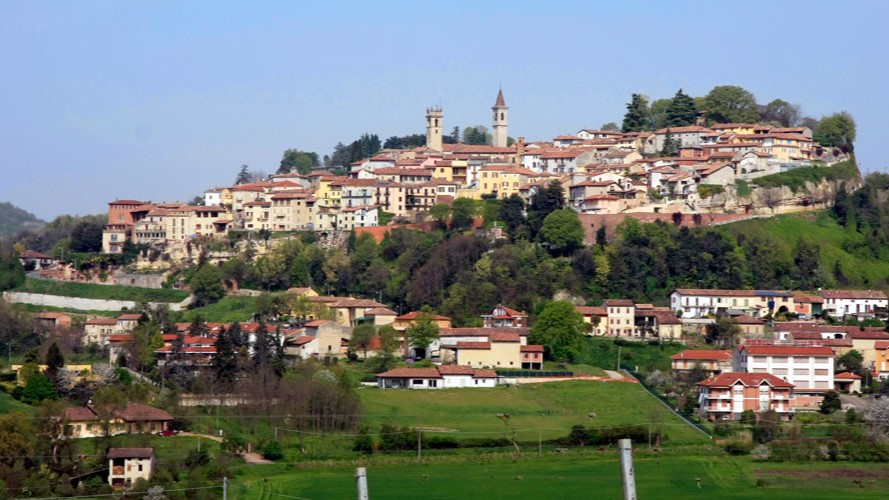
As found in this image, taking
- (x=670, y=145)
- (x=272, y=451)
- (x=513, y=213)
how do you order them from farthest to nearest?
(x=670, y=145) < (x=513, y=213) < (x=272, y=451)

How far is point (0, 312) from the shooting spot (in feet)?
220

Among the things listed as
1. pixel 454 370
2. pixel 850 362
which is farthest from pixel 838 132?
pixel 454 370

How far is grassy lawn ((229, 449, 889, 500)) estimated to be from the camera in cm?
4209

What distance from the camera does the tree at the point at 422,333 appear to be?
61844 mm

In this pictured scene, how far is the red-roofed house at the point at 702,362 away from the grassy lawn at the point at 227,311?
61.3 ft

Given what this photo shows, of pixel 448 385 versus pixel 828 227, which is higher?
pixel 828 227

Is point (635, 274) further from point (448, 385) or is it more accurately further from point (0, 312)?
point (0, 312)

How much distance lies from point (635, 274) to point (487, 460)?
2341cm

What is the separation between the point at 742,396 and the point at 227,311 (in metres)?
24.9

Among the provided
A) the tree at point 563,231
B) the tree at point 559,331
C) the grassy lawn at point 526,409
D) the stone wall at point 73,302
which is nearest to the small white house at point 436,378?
the grassy lawn at point 526,409

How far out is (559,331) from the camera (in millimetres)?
61125

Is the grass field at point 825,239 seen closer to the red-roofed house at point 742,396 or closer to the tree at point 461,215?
the tree at point 461,215

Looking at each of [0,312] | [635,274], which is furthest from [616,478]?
[0,312]

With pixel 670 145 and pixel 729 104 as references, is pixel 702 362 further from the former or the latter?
pixel 729 104
